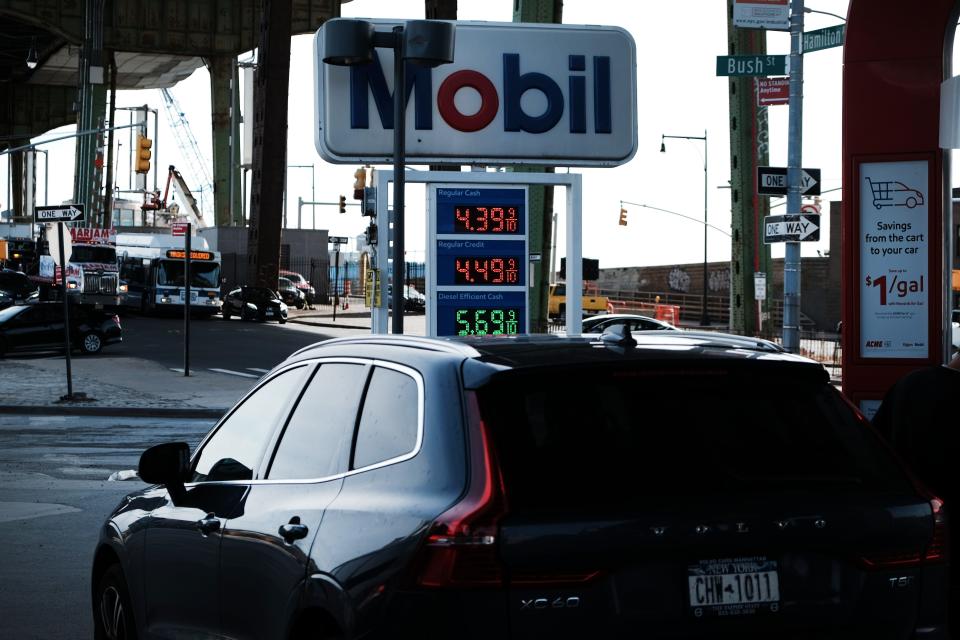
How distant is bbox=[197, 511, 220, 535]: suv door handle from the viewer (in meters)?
5.30

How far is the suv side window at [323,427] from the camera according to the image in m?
4.73

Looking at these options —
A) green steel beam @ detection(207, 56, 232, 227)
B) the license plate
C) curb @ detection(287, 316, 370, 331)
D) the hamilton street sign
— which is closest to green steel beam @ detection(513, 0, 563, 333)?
the hamilton street sign

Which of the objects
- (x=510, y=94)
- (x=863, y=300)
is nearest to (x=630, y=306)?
(x=510, y=94)

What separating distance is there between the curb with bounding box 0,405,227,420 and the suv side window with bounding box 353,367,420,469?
19.3 meters

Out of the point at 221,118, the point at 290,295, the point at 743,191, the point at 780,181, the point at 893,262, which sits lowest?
the point at 290,295

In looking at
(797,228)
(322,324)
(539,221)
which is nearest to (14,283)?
A: (322,324)

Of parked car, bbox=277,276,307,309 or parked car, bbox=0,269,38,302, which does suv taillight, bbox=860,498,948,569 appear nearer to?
parked car, bbox=0,269,38,302

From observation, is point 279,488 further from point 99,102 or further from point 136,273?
point 99,102

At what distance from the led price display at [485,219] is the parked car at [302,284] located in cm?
5769

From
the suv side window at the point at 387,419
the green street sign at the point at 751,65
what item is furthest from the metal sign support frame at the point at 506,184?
the suv side window at the point at 387,419

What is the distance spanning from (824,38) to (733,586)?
17191 mm

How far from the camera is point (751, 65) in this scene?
63.9ft

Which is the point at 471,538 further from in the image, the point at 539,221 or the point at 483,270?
the point at 539,221

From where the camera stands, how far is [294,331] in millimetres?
50906
